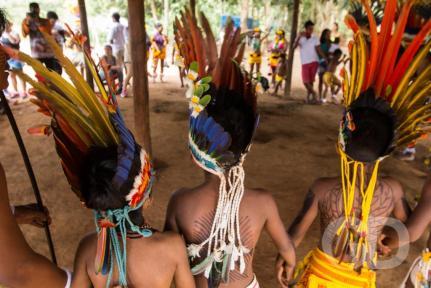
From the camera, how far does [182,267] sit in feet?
4.81

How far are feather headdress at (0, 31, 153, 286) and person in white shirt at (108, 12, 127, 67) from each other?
310 inches

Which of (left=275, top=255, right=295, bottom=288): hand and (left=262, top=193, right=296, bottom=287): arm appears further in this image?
(left=275, top=255, right=295, bottom=288): hand

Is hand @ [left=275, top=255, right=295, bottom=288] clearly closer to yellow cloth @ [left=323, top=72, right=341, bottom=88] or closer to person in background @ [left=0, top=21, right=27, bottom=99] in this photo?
person in background @ [left=0, top=21, right=27, bottom=99]

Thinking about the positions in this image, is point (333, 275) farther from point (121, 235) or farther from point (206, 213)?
point (121, 235)

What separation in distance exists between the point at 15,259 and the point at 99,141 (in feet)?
1.60

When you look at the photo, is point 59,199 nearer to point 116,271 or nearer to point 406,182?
point 116,271

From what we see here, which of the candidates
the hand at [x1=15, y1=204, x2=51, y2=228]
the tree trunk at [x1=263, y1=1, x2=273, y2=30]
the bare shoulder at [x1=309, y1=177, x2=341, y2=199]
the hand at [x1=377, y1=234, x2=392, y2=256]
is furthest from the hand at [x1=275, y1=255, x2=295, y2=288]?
the tree trunk at [x1=263, y1=1, x2=273, y2=30]

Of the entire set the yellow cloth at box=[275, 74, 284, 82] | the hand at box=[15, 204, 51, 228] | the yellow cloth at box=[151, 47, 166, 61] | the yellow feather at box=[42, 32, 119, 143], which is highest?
the yellow feather at box=[42, 32, 119, 143]

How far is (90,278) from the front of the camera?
141 centimetres

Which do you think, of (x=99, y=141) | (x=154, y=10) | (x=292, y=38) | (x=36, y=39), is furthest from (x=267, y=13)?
(x=99, y=141)

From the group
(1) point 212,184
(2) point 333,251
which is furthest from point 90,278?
(2) point 333,251

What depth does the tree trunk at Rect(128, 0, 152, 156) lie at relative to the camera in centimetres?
395

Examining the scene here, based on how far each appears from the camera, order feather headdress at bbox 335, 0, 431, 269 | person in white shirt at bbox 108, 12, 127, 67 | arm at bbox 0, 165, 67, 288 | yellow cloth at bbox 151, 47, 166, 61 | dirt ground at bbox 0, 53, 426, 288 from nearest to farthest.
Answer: arm at bbox 0, 165, 67, 288 → feather headdress at bbox 335, 0, 431, 269 → dirt ground at bbox 0, 53, 426, 288 → person in white shirt at bbox 108, 12, 127, 67 → yellow cloth at bbox 151, 47, 166, 61

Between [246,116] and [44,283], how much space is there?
40.4 inches
